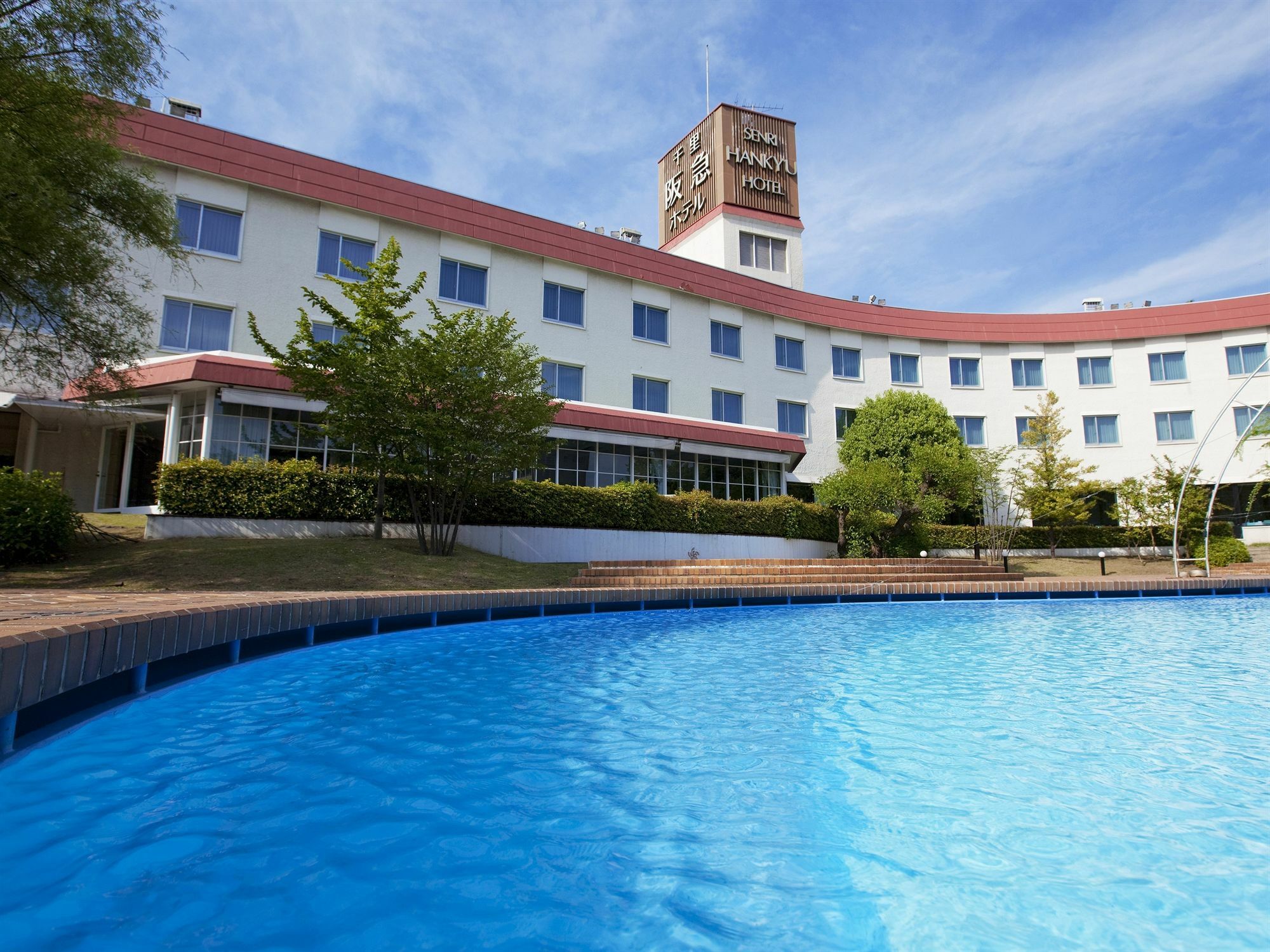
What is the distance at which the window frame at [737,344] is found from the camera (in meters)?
27.4

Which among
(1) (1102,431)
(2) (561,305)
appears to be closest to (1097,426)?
(1) (1102,431)

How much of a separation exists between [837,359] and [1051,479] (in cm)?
970

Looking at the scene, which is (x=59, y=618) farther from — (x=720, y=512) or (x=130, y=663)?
(x=720, y=512)

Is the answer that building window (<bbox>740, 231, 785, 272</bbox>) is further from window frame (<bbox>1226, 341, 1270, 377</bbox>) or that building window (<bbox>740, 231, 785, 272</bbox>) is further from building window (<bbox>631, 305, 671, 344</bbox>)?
window frame (<bbox>1226, 341, 1270, 377</bbox>)

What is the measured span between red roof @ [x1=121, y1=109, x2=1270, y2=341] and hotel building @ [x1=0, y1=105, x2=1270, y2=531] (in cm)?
8

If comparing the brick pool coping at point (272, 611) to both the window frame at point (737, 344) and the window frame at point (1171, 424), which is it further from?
the window frame at point (1171, 424)

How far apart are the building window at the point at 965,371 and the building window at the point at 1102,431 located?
5192 millimetres

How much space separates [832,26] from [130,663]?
18.9 metres

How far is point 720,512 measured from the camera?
837 inches

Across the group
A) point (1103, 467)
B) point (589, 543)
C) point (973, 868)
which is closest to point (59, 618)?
point (973, 868)

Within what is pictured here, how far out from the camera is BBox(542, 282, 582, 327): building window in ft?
78.5

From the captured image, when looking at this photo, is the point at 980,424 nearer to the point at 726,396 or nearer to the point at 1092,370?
the point at 1092,370

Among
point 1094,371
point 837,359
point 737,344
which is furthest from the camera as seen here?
point 1094,371

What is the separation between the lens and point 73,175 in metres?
11.1
